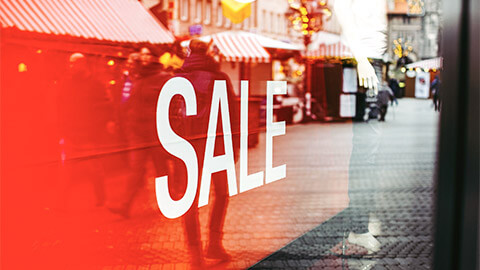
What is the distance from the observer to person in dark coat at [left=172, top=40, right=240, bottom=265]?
3742 mm

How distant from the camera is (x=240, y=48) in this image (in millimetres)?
10484

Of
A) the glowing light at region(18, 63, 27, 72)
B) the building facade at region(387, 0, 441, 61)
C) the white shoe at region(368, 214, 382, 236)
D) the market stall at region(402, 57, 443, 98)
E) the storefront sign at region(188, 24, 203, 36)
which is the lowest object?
the white shoe at region(368, 214, 382, 236)

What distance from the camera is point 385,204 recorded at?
19.0ft

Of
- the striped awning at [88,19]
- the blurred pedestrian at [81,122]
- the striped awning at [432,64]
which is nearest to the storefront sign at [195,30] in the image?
the striped awning at [88,19]

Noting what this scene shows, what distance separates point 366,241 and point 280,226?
32.2 inches

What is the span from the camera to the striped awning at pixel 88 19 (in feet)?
12.7

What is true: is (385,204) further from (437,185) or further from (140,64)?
(437,185)

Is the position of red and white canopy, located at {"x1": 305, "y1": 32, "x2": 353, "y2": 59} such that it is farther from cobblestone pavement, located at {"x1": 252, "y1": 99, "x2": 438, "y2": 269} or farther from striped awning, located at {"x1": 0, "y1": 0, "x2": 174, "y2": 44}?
striped awning, located at {"x1": 0, "y1": 0, "x2": 174, "y2": 44}

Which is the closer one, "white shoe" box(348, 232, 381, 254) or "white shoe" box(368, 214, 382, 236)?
"white shoe" box(348, 232, 381, 254)

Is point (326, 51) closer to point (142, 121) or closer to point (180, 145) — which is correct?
point (142, 121)

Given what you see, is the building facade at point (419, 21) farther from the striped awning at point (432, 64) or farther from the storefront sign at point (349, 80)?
the storefront sign at point (349, 80)

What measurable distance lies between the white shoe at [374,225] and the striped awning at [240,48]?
4.72 meters

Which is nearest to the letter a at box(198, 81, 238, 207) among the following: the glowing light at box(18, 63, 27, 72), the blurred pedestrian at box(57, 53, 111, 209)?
the blurred pedestrian at box(57, 53, 111, 209)

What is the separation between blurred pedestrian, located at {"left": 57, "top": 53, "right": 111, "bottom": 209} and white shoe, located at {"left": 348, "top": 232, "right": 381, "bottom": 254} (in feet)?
9.28
